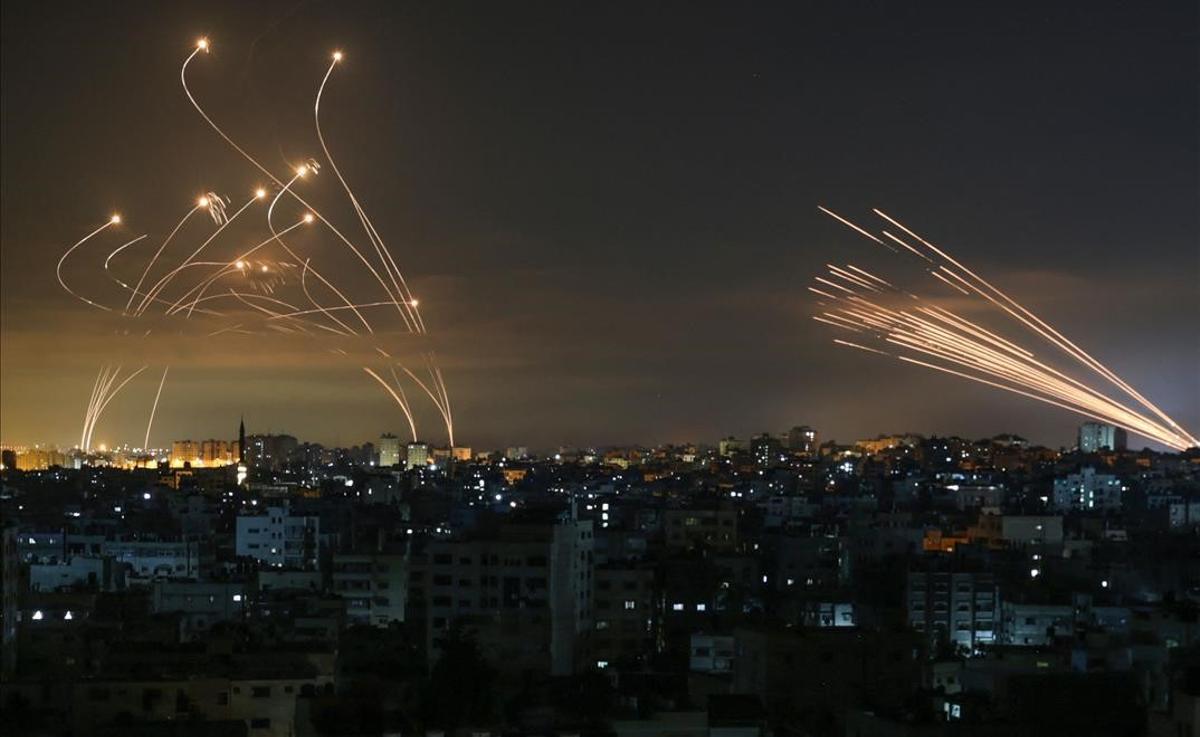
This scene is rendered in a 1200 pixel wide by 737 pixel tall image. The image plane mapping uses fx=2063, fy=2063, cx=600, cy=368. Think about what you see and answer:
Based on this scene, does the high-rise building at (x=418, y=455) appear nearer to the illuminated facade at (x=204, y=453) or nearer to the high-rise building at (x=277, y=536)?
the illuminated facade at (x=204, y=453)

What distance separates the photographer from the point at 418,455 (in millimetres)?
67375

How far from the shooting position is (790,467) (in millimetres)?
59375

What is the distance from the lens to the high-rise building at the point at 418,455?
66.4m

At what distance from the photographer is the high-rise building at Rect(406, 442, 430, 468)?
66.4 meters

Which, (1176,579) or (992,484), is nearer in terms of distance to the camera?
(1176,579)

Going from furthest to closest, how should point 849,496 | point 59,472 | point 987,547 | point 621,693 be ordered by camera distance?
point 59,472 → point 849,496 → point 987,547 → point 621,693

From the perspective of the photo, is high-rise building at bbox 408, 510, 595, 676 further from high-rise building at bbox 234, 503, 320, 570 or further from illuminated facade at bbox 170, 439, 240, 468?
illuminated facade at bbox 170, 439, 240, 468

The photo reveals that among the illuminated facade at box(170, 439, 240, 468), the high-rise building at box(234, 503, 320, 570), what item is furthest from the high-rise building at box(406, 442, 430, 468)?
the high-rise building at box(234, 503, 320, 570)

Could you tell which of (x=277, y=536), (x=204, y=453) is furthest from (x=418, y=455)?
(x=277, y=536)

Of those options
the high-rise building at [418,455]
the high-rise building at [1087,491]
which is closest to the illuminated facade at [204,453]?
the high-rise building at [418,455]

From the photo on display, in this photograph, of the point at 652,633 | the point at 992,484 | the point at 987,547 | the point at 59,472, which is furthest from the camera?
the point at 59,472

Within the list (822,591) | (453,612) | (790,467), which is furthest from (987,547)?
(790,467)

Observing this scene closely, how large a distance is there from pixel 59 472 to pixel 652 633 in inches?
1657

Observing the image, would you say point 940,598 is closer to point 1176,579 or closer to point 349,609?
point 1176,579
